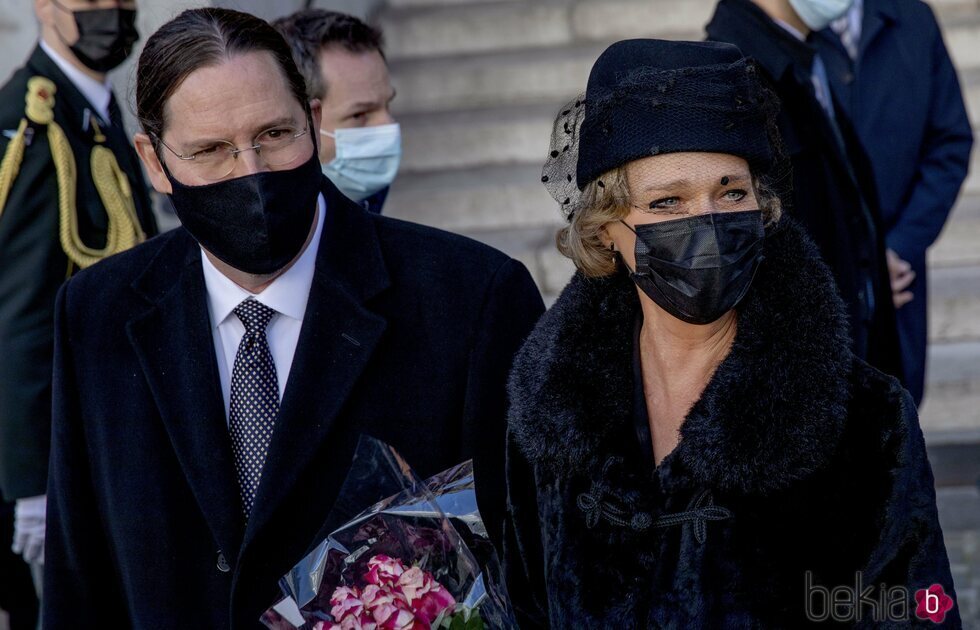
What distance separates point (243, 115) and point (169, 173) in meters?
0.23

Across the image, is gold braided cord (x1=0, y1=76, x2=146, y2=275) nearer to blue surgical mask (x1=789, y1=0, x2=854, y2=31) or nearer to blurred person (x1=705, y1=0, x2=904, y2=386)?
blurred person (x1=705, y1=0, x2=904, y2=386)

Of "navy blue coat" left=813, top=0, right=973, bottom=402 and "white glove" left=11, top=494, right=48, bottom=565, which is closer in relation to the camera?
"white glove" left=11, top=494, right=48, bottom=565

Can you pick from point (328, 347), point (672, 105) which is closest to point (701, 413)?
point (672, 105)

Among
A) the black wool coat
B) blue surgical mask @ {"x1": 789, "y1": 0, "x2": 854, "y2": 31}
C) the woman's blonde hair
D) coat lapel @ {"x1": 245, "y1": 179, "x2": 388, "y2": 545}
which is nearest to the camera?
the black wool coat

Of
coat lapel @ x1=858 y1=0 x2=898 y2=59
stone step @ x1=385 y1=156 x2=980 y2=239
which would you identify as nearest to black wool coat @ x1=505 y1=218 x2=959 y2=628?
→ coat lapel @ x1=858 y1=0 x2=898 y2=59

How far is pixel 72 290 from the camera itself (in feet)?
8.70

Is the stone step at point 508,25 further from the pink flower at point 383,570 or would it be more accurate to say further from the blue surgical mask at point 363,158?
the pink flower at point 383,570

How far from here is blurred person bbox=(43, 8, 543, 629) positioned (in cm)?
245

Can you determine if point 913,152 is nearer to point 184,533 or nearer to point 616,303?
point 616,303

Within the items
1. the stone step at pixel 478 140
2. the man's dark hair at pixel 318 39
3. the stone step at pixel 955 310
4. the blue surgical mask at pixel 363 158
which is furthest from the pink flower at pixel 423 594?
the stone step at pixel 478 140

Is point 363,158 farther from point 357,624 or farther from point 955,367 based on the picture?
point 955,367

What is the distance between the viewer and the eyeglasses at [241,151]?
2.47 meters

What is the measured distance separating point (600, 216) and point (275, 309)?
72 centimetres

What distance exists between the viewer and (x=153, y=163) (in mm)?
2615
